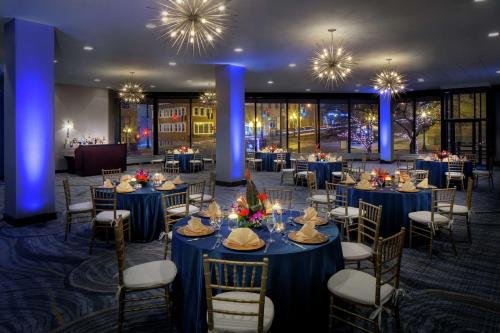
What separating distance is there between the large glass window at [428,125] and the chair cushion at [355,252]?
721 inches

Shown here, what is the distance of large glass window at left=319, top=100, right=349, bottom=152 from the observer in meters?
20.5

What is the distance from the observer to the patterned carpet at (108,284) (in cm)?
328

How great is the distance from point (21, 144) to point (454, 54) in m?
10.6

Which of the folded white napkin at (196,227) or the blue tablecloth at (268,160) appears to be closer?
the folded white napkin at (196,227)

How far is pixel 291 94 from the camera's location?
1931 cm

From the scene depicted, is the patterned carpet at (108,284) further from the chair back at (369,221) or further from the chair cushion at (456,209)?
→ the chair back at (369,221)

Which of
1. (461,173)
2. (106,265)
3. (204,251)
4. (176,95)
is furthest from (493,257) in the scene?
(176,95)

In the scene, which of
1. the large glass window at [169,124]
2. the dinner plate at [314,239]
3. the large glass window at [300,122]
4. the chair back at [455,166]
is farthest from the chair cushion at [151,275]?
the large glass window at [300,122]

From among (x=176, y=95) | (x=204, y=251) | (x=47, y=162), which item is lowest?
(x=204, y=251)

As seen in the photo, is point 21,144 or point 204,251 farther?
point 21,144

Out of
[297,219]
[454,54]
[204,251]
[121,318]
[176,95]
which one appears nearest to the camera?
[204,251]

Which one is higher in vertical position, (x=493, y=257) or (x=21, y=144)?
(x=21, y=144)

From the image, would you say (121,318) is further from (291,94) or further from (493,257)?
(291,94)

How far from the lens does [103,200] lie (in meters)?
5.40
